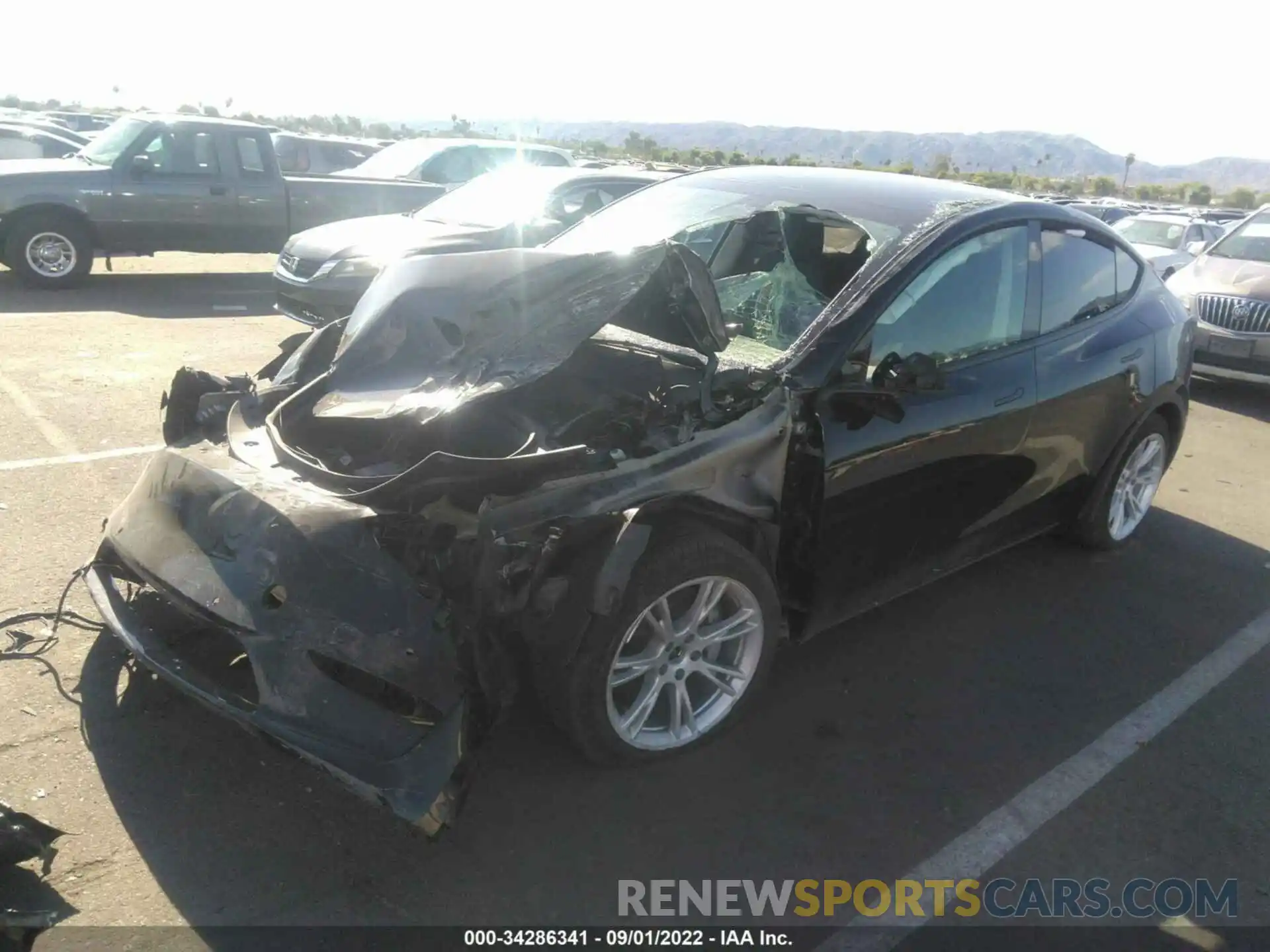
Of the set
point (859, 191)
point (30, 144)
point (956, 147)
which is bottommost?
point (956, 147)

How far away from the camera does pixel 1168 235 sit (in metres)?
15.2

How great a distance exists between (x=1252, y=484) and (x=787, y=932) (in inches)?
224

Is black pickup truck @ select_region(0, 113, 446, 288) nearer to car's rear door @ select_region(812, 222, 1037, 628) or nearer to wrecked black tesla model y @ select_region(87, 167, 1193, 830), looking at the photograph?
wrecked black tesla model y @ select_region(87, 167, 1193, 830)

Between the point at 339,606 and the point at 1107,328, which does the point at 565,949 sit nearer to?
the point at 339,606

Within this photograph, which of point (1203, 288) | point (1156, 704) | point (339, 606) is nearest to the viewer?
point (339, 606)

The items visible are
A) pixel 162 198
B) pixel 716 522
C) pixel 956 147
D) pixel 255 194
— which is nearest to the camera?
pixel 716 522

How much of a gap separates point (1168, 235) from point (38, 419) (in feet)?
50.6

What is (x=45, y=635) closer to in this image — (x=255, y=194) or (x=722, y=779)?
(x=722, y=779)

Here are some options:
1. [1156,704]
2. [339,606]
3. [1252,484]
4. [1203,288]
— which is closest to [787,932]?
[339,606]

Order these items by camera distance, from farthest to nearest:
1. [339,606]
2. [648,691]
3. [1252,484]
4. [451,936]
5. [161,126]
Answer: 1. [161,126]
2. [1252,484]
3. [648,691]
4. [339,606]
5. [451,936]

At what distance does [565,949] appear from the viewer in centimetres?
259

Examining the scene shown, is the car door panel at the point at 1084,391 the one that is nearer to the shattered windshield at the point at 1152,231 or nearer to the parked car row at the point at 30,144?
A: the shattered windshield at the point at 1152,231
